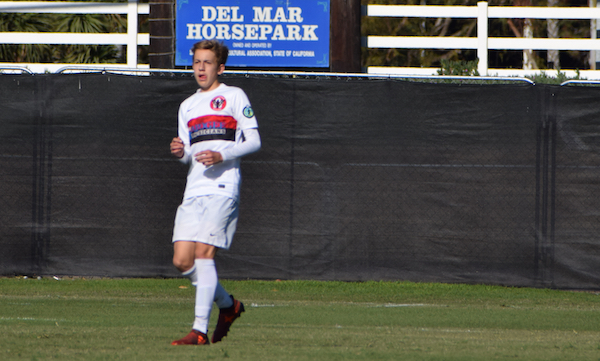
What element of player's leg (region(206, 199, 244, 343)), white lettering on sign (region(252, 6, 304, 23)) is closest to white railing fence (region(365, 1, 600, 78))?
white lettering on sign (region(252, 6, 304, 23))

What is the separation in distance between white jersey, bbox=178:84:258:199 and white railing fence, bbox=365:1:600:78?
23.9 feet

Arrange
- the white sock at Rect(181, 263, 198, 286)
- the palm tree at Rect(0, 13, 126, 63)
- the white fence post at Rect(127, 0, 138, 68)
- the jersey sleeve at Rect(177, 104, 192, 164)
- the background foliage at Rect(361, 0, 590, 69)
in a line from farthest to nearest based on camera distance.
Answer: the background foliage at Rect(361, 0, 590, 69)
the palm tree at Rect(0, 13, 126, 63)
the white fence post at Rect(127, 0, 138, 68)
the jersey sleeve at Rect(177, 104, 192, 164)
the white sock at Rect(181, 263, 198, 286)

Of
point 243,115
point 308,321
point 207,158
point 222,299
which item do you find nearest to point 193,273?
point 222,299

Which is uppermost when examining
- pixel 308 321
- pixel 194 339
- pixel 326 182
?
pixel 326 182

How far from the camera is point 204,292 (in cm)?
450

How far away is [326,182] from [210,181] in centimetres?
342

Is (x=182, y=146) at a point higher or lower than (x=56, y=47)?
lower

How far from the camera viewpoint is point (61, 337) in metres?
4.76

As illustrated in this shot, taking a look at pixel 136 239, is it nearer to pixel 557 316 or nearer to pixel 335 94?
pixel 335 94

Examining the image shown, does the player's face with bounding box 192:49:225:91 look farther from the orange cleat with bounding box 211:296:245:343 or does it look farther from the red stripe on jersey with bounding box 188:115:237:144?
the orange cleat with bounding box 211:296:245:343

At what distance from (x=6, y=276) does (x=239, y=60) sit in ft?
14.6

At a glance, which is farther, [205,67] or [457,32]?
[457,32]

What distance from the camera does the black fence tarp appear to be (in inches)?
307

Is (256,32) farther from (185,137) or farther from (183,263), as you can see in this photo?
(183,263)
